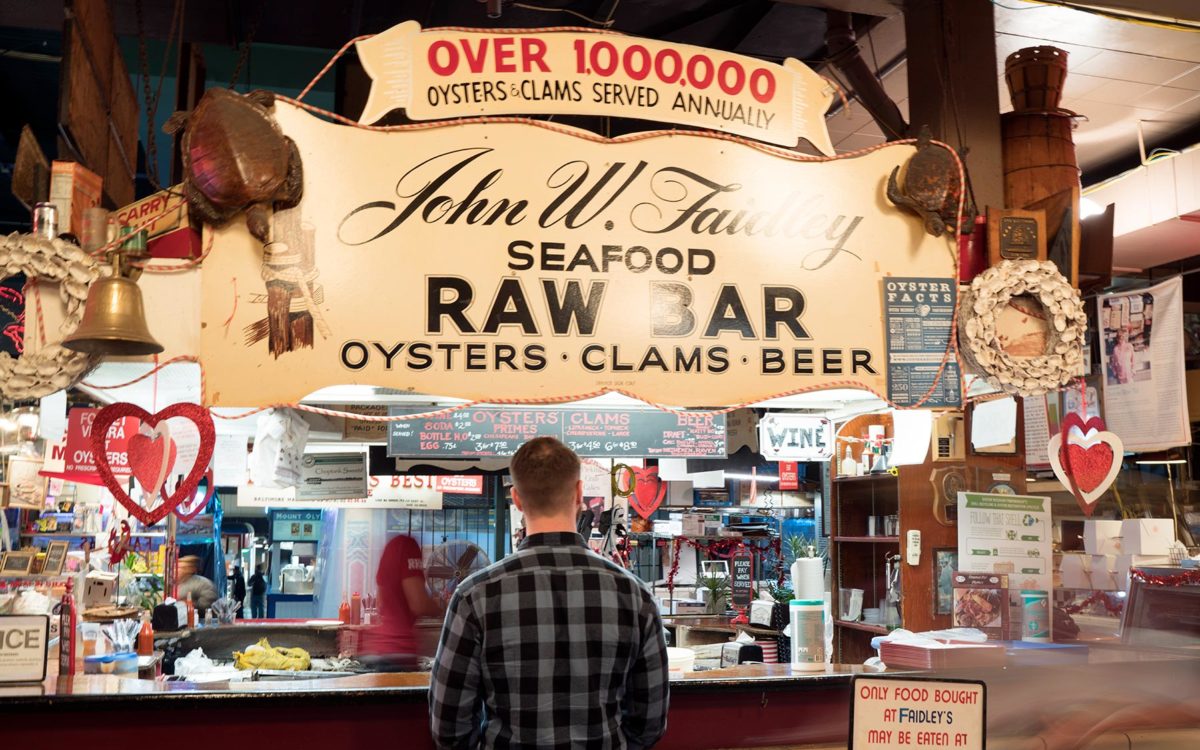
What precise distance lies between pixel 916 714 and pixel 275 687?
82.6 inches

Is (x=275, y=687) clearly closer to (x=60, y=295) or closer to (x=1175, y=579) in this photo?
(x=60, y=295)

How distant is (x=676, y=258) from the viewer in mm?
3412

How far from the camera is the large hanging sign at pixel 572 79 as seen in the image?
3.22 metres

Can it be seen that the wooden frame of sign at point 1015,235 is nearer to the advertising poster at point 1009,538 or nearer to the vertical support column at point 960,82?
the vertical support column at point 960,82

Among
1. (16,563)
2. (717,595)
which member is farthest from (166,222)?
(717,595)

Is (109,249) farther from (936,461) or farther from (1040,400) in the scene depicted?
(1040,400)

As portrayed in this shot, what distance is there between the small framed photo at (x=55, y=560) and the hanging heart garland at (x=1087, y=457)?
214 inches

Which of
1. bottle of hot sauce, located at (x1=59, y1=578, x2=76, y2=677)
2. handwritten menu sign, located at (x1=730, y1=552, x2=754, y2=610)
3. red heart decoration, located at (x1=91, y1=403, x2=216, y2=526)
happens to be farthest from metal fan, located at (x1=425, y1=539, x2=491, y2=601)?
handwritten menu sign, located at (x1=730, y1=552, x2=754, y2=610)

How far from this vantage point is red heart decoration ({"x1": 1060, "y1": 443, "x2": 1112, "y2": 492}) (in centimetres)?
380

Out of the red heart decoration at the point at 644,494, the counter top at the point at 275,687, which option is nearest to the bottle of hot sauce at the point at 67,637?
the counter top at the point at 275,687

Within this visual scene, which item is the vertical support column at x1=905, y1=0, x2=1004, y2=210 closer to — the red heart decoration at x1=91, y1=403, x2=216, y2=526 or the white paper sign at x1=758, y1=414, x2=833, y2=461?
the red heart decoration at x1=91, y1=403, x2=216, y2=526

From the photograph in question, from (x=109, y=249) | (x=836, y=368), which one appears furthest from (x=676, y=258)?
(x=109, y=249)

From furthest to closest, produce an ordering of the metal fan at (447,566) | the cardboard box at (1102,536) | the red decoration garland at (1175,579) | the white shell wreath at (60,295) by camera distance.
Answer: the cardboard box at (1102,536) < the metal fan at (447,566) < the red decoration garland at (1175,579) < the white shell wreath at (60,295)

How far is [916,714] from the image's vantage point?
8.31 feet
